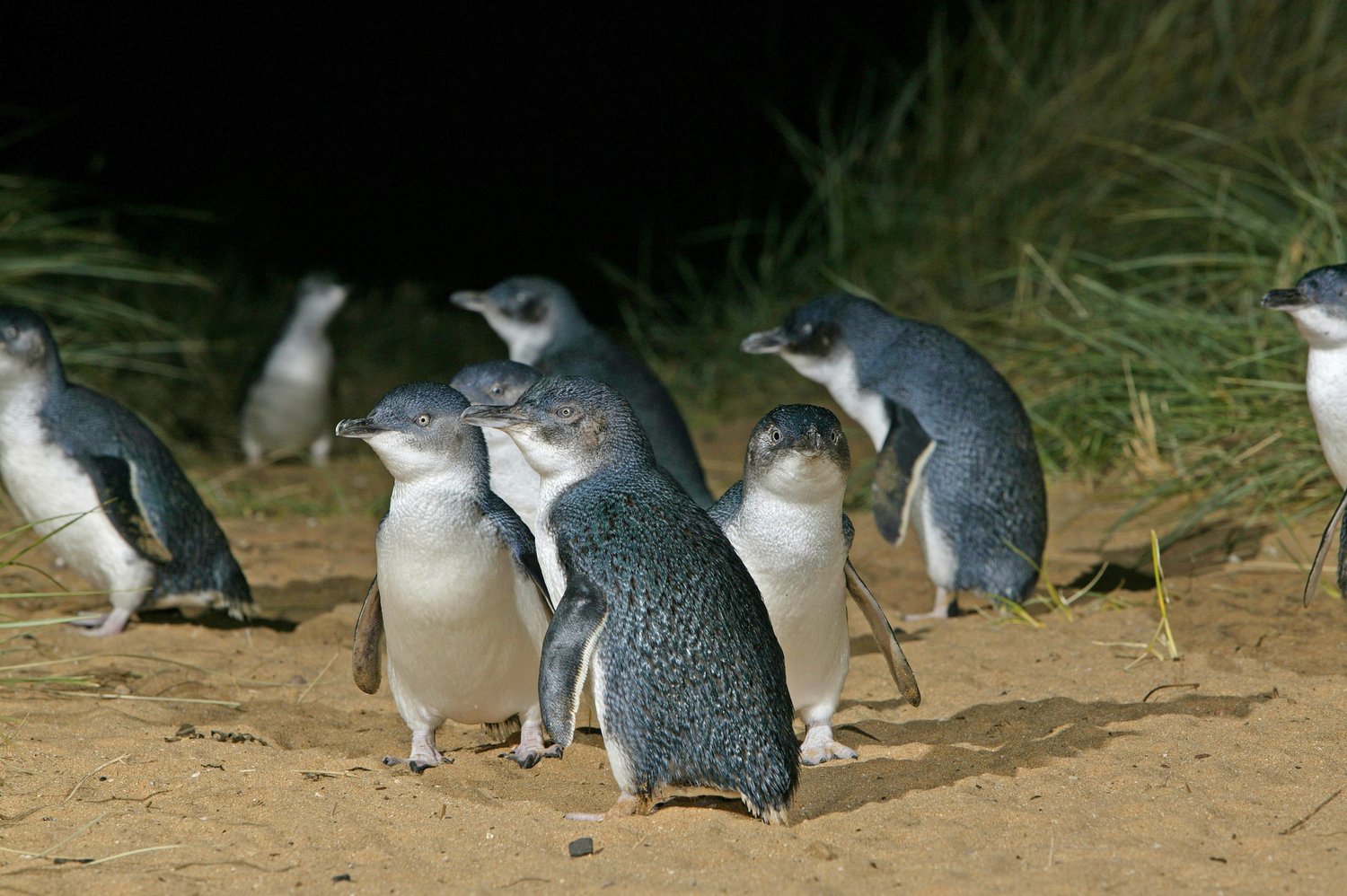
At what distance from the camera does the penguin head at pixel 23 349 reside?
4.48 m

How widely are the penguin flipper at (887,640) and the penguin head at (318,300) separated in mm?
5361

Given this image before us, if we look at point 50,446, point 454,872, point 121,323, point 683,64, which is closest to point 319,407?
point 121,323

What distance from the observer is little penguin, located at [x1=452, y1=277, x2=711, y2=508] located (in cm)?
503

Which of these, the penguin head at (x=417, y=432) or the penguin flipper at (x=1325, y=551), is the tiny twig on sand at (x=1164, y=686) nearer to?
the penguin flipper at (x=1325, y=551)

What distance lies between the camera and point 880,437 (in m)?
5.16

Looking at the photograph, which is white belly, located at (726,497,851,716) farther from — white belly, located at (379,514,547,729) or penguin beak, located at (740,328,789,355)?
penguin beak, located at (740,328,789,355)

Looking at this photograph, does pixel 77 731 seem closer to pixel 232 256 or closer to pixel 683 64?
pixel 232 256

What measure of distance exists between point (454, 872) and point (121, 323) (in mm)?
5355

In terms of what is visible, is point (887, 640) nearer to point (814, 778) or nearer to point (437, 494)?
point (814, 778)

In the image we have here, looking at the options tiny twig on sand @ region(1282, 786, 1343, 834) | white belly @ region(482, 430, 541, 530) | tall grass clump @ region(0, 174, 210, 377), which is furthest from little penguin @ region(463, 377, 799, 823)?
tall grass clump @ region(0, 174, 210, 377)

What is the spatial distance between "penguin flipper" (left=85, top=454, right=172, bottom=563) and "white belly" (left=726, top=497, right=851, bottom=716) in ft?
6.82

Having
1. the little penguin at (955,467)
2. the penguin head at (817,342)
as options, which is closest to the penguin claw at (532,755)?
the little penguin at (955,467)

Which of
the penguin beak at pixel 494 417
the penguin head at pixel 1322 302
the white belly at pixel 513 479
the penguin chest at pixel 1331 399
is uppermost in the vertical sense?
the penguin beak at pixel 494 417

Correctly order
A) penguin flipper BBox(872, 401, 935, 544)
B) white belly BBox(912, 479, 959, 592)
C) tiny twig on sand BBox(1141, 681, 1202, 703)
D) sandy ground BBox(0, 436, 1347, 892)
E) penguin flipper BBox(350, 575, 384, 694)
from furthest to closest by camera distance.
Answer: white belly BBox(912, 479, 959, 592) → penguin flipper BBox(872, 401, 935, 544) → tiny twig on sand BBox(1141, 681, 1202, 703) → penguin flipper BBox(350, 575, 384, 694) → sandy ground BBox(0, 436, 1347, 892)
